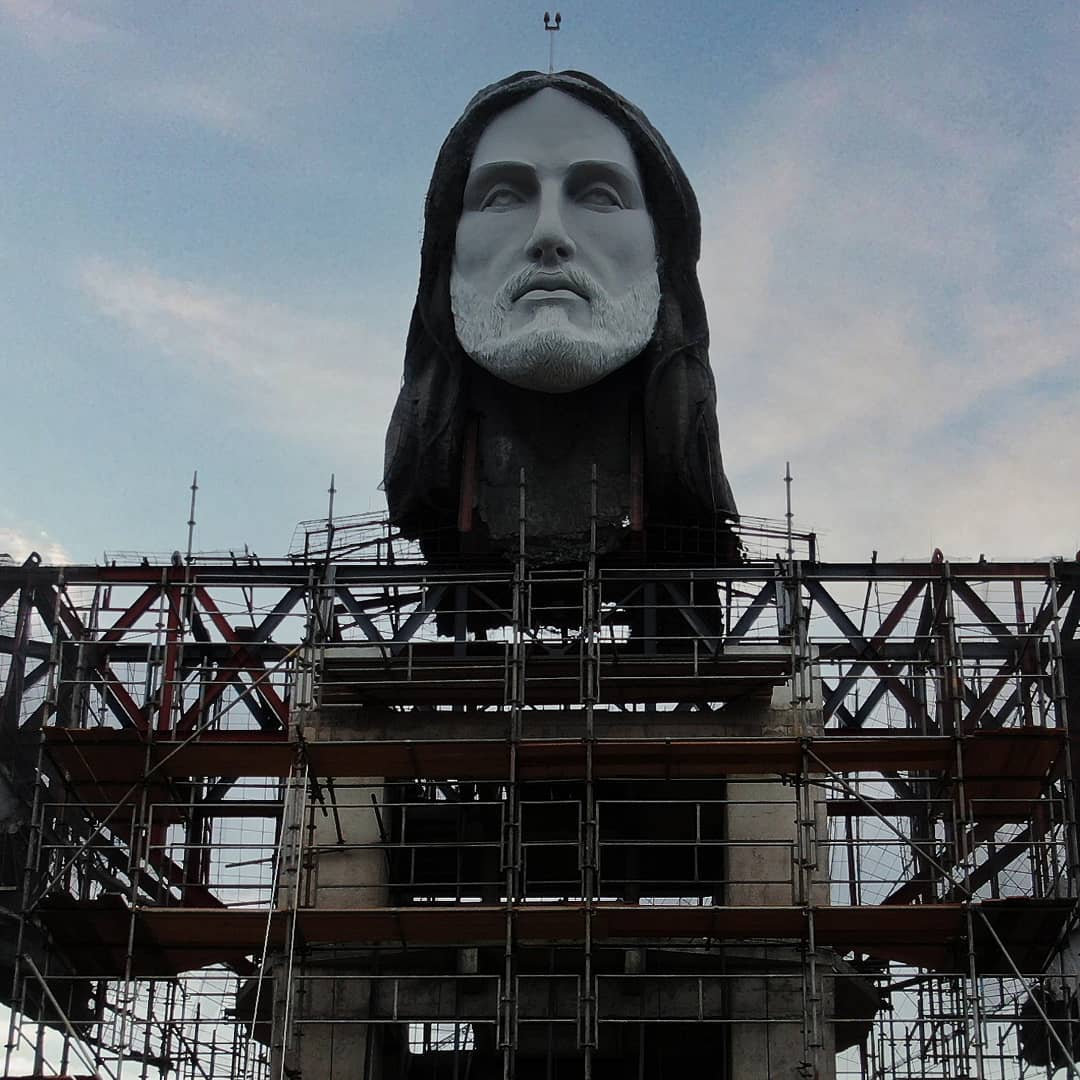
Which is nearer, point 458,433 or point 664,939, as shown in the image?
point 664,939

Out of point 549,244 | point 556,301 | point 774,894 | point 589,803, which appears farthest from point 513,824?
point 549,244

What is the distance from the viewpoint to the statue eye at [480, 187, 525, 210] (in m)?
36.3

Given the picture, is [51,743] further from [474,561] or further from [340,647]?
[474,561]

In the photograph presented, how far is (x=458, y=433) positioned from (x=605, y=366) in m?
2.67

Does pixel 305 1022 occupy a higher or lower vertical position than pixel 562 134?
lower

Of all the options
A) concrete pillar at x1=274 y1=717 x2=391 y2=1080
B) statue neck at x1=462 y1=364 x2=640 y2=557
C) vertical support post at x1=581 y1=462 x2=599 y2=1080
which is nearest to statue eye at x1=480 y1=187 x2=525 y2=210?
statue neck at x1=462 y1=364 x2=640 y2=557

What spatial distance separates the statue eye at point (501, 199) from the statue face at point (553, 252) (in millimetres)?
16

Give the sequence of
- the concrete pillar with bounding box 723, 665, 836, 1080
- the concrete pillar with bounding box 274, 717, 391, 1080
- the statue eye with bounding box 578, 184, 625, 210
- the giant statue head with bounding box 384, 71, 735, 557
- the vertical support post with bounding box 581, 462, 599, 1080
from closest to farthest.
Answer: the vertical support post with bounding box 581, 462, 599, 1080 < the concrete pillar with bounding box 723, 665, 836, 1080 < the concrete pillar with bounding box 274, 717, 391, 1080 < the giant statue head with bounding box 384, 71, 735, 557 < the statue eye with bounding box 578, 184, 625, 210

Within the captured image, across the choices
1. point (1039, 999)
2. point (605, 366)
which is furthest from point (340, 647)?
point (1039, 999)

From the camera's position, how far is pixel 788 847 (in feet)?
107

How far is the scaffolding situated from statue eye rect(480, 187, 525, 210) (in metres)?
5.57

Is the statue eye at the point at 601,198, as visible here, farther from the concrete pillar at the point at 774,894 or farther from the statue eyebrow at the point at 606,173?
the concrete pillar at the point at 774,894

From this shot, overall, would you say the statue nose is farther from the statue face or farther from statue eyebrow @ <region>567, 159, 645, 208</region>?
statue eyebrow @ <region>567, 159, 645, 208</region>

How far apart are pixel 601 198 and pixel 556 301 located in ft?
6.92
